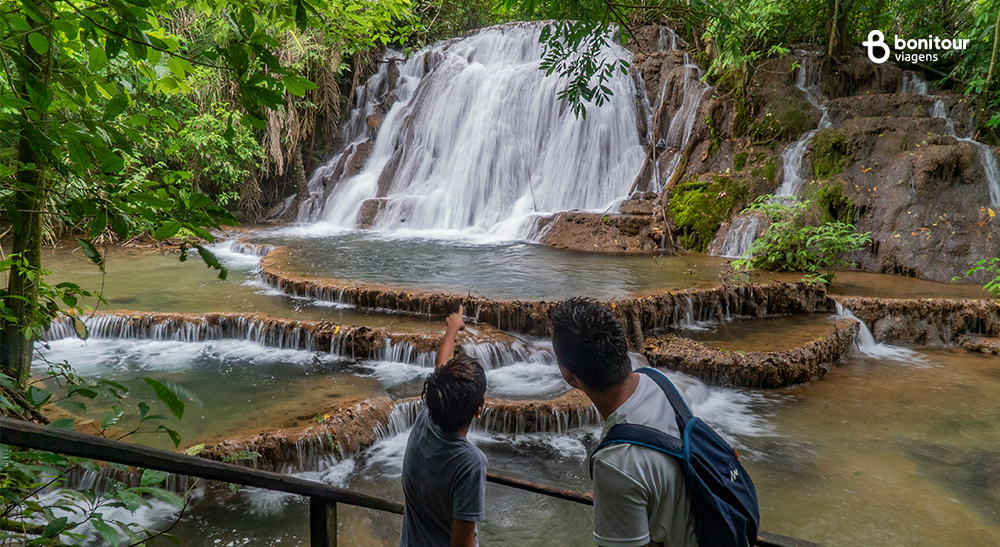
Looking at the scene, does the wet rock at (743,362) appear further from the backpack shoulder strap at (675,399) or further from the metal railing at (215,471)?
the backpack shoulder strap at (675,399)

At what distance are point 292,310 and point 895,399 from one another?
7344mm

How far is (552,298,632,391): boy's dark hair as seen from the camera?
5.10 feet

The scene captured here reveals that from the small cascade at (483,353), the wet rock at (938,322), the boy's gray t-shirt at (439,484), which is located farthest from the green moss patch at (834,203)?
the boy's gray t-shirt at (439,484)

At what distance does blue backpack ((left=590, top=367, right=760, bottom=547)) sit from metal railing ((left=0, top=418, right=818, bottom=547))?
347 millimetres

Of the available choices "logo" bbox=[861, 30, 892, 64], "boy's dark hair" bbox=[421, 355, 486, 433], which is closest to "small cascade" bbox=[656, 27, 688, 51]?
"logo" bbox=[861, 30, 892, 64]

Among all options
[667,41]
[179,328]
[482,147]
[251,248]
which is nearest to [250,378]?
[179,328]

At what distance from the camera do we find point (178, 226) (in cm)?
160

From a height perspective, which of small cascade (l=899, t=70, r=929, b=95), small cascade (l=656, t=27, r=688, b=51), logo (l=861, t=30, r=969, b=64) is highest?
small cascade (l=656, t=27, r=688, b=51)

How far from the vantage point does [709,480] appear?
1.35 metres

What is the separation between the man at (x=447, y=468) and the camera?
1.91 meters

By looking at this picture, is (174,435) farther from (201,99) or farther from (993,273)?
(201,99)

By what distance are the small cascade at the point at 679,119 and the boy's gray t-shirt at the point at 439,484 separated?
12328 mm

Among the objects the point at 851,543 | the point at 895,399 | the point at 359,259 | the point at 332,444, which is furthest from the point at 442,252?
the point at 851,543

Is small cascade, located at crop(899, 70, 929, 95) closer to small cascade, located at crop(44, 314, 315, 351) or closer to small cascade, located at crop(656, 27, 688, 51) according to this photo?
small cascade, located at crop(656, 27, 688, 51)
